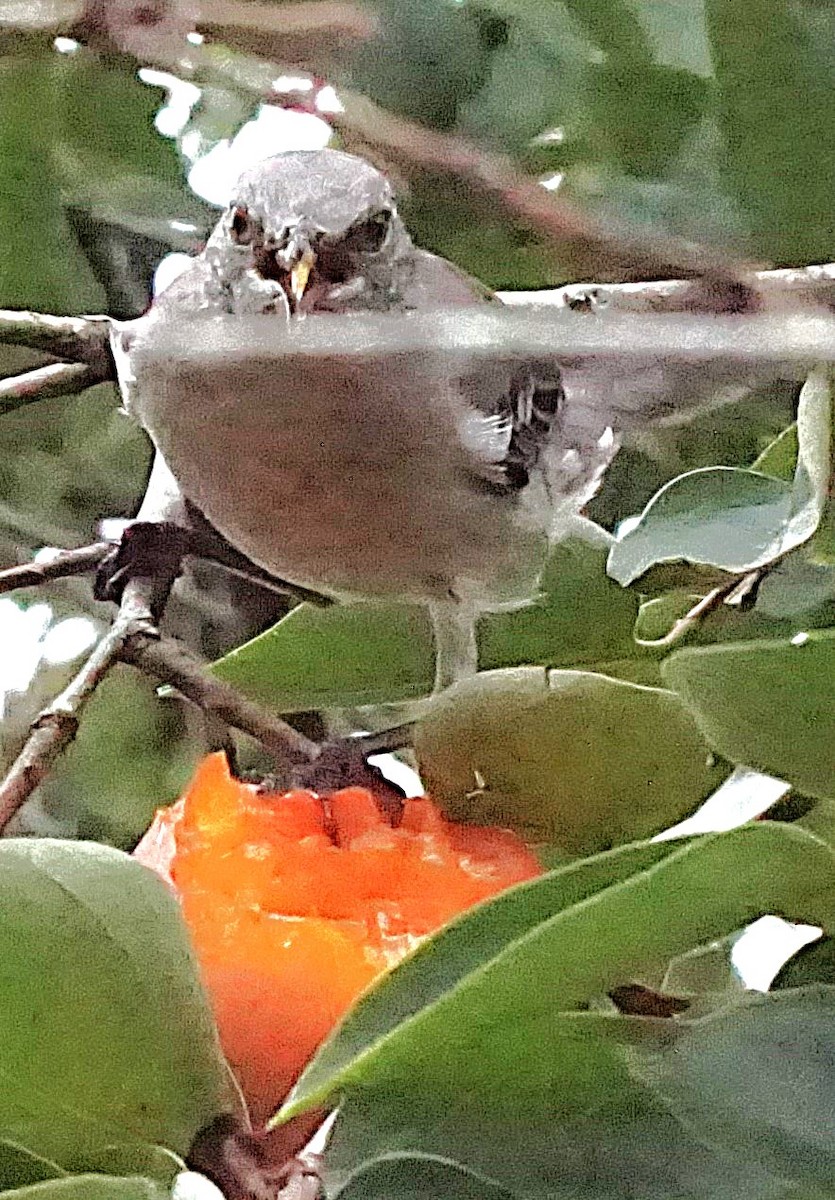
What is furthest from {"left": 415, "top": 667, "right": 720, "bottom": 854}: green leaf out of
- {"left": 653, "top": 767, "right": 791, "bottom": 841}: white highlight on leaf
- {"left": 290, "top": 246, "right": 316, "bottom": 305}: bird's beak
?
{"left": 290, "top": 246, "right": 316, "bottom": 305}: bird's beak

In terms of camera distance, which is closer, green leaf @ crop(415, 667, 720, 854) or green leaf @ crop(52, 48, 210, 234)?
green leaf @ crop(415, 667, 720, 854)

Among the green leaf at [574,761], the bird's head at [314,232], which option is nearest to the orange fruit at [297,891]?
the green leaf at [574,761]

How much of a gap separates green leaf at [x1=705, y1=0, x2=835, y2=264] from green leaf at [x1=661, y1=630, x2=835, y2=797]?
0.35 feet

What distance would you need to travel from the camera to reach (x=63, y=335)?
1.48ft

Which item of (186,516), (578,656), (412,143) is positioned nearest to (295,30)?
(412,143)

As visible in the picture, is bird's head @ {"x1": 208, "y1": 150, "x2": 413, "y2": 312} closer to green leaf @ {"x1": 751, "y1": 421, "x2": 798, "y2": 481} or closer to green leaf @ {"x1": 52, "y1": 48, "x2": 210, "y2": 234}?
green leaf @ {"x1": 52, "y1": 48, "x2": 210, "y2": 234}

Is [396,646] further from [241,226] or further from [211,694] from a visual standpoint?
[241,226]

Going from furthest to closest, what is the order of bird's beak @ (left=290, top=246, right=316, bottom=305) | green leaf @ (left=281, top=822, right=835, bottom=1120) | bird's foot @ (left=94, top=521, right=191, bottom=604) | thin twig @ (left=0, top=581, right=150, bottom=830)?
bird's beak @ (left=290, top=246, right=316, bottom=305) → bird's foot @ (left=94, top=521, right=191, bottom=604) → thin twig @ (left=0, top=581, right=150, bottom=830) → green leaf @ (left=281, top=822, right=835, bottom=1120)

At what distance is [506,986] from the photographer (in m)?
0.23

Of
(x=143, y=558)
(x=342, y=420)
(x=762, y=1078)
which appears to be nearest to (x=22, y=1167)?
(x=762, y=1078)

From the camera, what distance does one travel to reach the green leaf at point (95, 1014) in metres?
0.26

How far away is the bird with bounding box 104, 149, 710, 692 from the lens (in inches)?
17.9

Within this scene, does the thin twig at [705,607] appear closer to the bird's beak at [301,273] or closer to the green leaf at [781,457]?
the green leaf at [781,457]

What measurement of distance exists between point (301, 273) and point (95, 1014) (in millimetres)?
362
